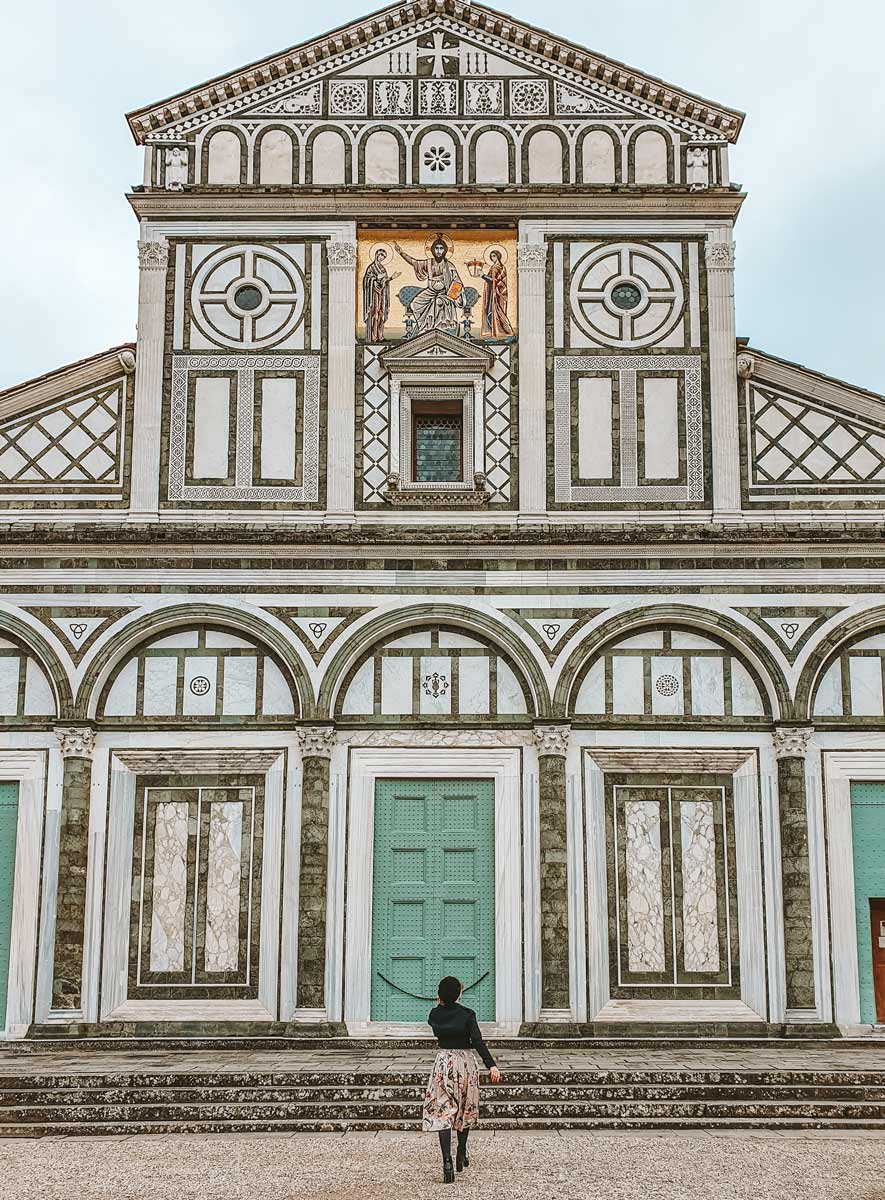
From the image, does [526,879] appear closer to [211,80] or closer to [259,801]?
[259,801]

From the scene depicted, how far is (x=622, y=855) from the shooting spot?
20125 mm

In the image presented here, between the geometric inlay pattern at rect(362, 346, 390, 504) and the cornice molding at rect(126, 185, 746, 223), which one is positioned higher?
the cornice molding at rect(126, 185, 746, 223)

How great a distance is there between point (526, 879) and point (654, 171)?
10.1m

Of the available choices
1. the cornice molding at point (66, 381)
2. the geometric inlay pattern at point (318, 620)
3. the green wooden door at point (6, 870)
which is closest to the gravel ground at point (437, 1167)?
the green wooden door at point (6, 870)

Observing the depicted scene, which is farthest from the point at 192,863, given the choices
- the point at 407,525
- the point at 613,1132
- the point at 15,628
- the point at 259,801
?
the point at 613,1132

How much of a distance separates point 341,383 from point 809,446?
21.3 feet

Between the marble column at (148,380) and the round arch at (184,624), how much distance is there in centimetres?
143

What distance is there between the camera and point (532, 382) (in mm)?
21312

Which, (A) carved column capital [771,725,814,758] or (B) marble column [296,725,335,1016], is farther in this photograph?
(A) carved column capital [771,725,814,758]

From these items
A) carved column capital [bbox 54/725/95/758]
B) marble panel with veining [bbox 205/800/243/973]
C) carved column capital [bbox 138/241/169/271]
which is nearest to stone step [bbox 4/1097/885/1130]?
marble panel with veining [bbox 205/800/243/973]

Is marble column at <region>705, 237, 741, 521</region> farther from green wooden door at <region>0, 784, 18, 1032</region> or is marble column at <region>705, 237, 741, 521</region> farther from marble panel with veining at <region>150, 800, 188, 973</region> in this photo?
green wooden door at <region>0, 784, 18, 1032</region>

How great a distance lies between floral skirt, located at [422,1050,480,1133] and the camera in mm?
12727

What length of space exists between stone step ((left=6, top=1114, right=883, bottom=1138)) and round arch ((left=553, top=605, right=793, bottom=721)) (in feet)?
19.8

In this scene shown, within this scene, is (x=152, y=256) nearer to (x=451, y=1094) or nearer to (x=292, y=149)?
(x=292, y=149)
